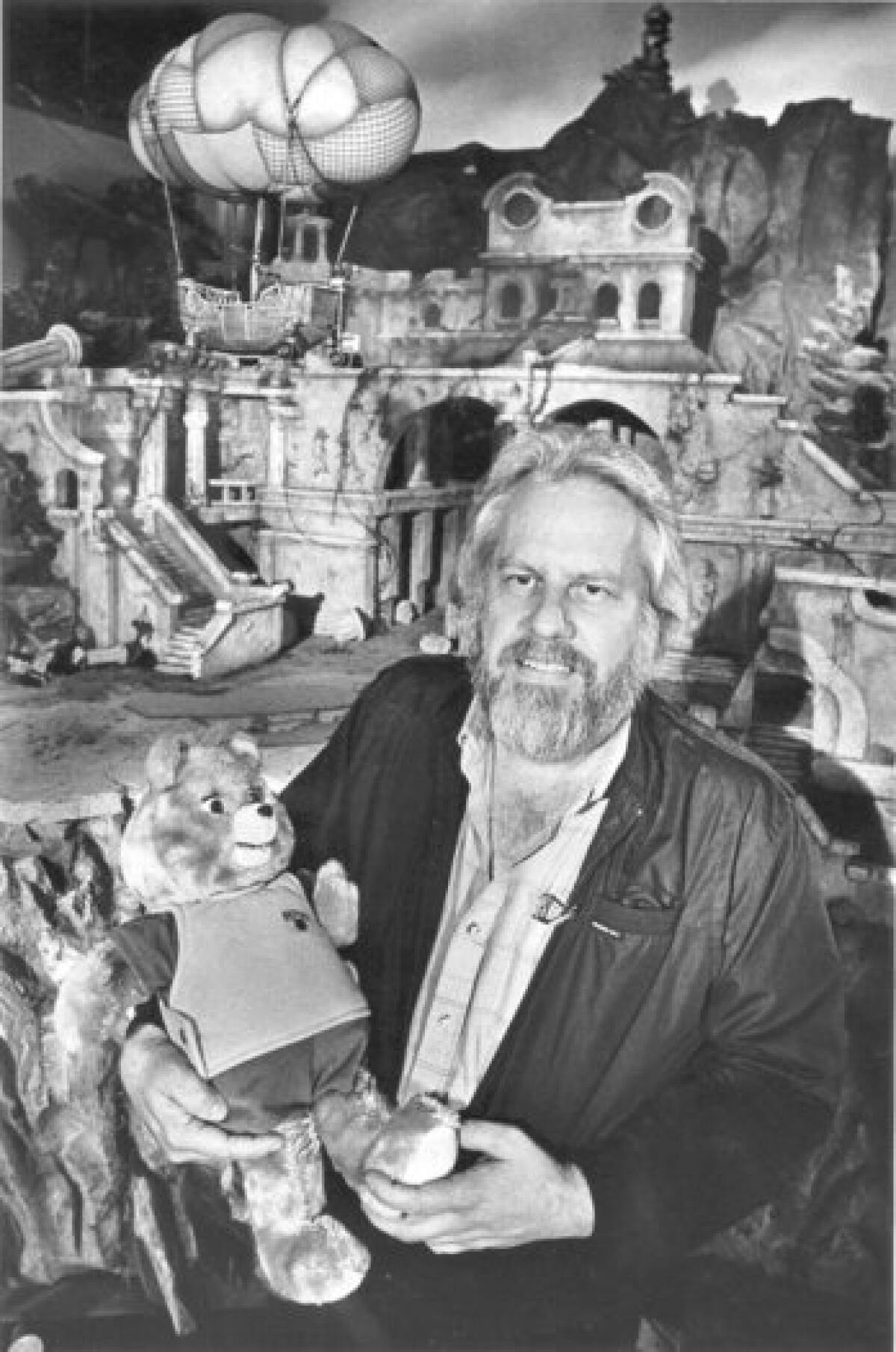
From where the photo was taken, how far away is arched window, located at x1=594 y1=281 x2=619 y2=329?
254 centimetres

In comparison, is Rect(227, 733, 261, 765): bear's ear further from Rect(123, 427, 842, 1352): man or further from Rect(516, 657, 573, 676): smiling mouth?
Rect(516, 657, 573, 676): smiling mouth

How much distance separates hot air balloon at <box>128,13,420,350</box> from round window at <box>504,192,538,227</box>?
0.22m

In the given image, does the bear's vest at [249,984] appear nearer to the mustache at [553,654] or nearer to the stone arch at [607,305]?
the mustache at [553,654]

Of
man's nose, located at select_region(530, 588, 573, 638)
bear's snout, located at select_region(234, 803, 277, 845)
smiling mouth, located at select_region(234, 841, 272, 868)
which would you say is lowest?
smiling mouth, located at select_region(234, 841, 272, 868)

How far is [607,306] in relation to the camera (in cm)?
255

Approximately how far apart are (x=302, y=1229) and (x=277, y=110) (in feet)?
6.73

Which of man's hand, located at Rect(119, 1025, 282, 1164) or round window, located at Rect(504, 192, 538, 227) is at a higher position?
round window, located at Rect(504, 192, 538, 227)

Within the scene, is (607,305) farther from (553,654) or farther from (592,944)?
(592,944)

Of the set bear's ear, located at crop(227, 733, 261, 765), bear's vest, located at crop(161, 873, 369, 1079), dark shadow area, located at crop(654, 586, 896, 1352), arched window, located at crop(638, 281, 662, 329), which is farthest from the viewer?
arched window, located at crop(638, 281, 662, 329)

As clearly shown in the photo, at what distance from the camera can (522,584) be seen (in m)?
Answer: 2.13

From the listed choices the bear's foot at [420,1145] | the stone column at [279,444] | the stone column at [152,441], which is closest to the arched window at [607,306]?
the stone column at [279,444]

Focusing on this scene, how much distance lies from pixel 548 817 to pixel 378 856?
1.09 ft

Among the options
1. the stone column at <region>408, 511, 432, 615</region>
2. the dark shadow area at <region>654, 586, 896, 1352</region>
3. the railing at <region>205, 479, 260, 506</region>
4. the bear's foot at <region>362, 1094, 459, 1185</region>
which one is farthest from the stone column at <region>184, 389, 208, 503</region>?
the bear's foot at <region>362, 1094, 459, 1185</region>

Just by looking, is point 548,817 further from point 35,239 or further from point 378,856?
point 35,239
